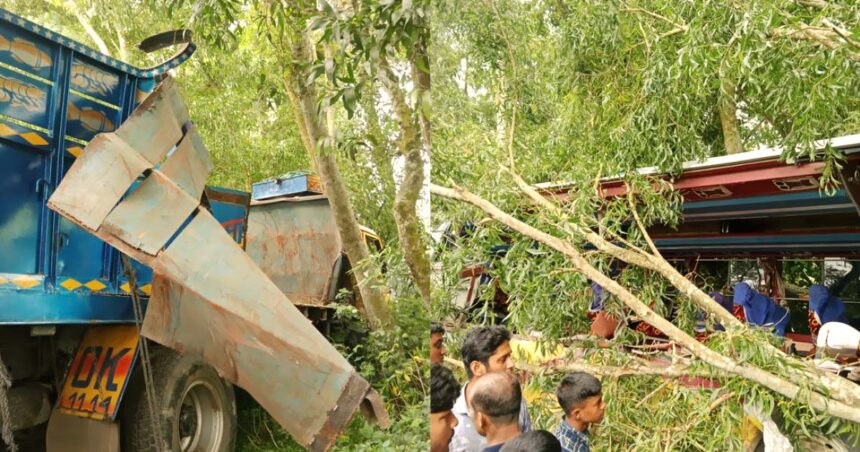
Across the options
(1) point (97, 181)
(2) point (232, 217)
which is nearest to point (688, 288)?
(1) point (97, 181)

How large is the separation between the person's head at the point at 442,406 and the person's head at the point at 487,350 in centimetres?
6

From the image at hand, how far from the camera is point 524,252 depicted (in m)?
2.01

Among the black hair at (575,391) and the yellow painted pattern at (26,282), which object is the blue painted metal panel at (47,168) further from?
the black hair at (575,391)

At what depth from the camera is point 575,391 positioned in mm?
1887

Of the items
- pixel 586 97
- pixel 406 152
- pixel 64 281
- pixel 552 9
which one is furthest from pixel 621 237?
pixel 64 281

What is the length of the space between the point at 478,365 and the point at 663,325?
504mm

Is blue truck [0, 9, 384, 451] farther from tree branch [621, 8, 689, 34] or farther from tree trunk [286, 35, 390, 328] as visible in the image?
tree branch [621, 8, 689, 34]

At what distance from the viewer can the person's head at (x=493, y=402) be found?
1.81 meters

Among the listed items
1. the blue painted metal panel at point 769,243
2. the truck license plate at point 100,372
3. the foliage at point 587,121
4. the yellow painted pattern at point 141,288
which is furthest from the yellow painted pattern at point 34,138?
the blue painted metal panel at point 769,243

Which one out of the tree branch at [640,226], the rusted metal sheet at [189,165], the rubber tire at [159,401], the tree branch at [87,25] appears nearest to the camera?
the tree branch at [640,226]

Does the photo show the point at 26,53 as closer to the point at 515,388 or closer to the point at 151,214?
the point at 151,214

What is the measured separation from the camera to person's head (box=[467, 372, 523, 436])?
181 centimetres

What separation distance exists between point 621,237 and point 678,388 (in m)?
0.43

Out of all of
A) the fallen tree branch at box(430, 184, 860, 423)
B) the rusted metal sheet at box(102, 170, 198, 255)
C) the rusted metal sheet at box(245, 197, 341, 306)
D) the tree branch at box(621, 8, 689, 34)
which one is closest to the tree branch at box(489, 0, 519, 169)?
the fallen tree branch at box(430, 184, 860, 423)
